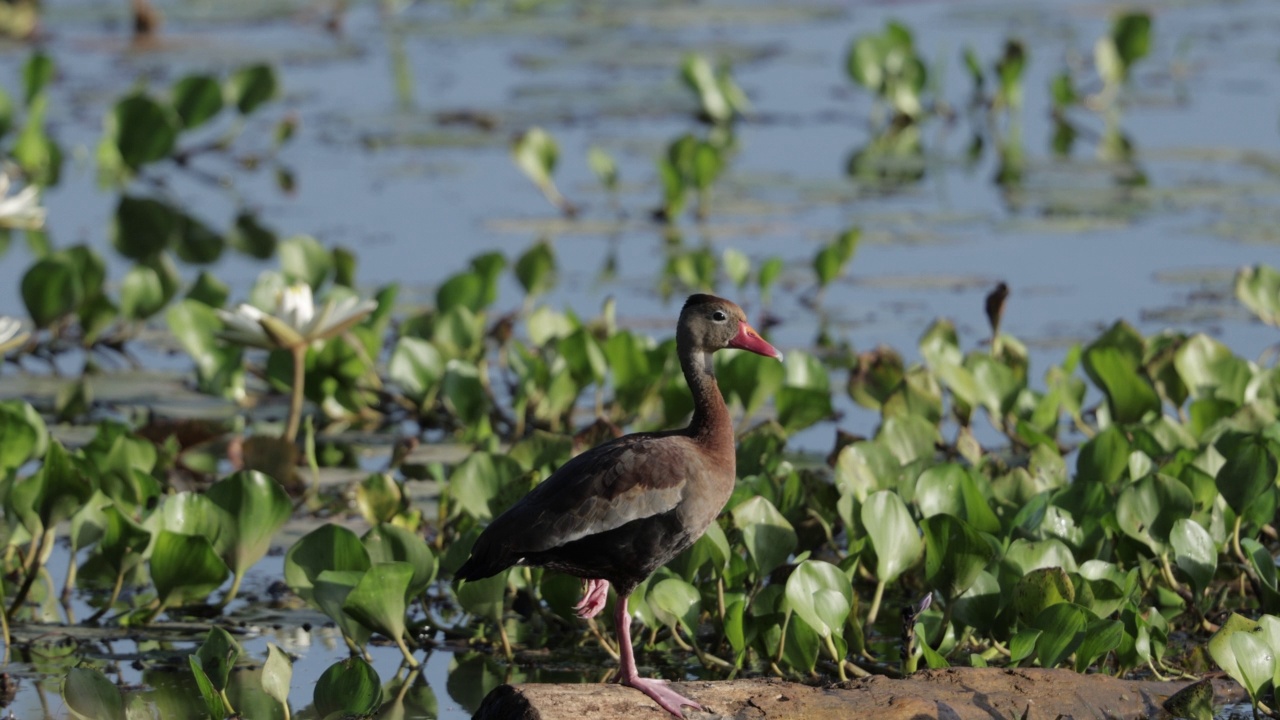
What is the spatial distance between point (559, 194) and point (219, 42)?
18.8 feet

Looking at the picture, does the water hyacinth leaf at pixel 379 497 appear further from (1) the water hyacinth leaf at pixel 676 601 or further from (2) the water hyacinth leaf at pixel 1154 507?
(2) the water hyacinth leaf at pixel 1154 507

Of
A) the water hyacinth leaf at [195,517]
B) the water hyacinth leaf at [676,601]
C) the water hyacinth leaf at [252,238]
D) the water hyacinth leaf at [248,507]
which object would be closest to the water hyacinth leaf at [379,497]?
the water hyacinth leaf at [248,507]

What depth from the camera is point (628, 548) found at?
4.18 metres

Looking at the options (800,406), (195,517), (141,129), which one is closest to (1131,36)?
(141,129)

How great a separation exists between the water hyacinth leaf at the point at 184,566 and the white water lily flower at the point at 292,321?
121 centimetres

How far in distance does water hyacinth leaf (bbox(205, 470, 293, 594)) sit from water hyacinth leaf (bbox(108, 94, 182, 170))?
18.4 ft

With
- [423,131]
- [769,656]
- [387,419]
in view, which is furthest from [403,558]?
[423,131]

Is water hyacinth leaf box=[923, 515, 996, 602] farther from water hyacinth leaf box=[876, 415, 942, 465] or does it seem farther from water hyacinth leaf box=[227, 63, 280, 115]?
water hyacinth leaf box=[227, 63, 280, 115]

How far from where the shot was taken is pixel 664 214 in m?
10.1

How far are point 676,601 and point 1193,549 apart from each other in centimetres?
126

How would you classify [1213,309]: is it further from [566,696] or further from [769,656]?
[566,696]

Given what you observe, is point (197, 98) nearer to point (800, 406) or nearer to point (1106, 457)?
point (800, 406)

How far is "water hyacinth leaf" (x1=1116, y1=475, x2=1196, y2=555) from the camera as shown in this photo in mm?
4770

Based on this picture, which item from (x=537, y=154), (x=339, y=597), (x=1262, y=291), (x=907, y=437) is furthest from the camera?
(x=537, y=154)
